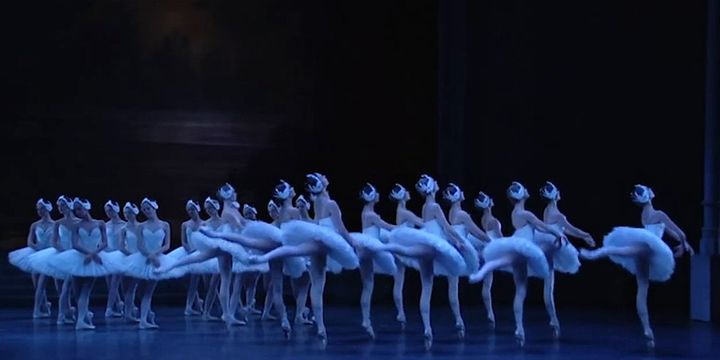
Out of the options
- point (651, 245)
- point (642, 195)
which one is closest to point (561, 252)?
point (642, 195)

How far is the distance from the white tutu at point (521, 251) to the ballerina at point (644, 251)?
16.8 inches

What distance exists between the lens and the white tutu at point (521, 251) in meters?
10.1

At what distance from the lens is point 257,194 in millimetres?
17719

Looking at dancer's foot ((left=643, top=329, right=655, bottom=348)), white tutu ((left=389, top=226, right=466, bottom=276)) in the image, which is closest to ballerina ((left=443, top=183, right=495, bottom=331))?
white tutu ((left=389, top=226, right=466, bottom=276))

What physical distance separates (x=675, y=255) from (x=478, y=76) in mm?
7599

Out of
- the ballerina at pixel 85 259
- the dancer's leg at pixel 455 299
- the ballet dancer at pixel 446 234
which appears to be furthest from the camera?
the ballerina at pixel 85 259

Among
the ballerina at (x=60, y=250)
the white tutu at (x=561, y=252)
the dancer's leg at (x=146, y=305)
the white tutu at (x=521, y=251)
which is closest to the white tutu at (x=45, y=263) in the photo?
the ballerina at (x=60, y=250)

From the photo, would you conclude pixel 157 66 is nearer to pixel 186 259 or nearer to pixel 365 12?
pixel 365 12

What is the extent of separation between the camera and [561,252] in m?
11.1

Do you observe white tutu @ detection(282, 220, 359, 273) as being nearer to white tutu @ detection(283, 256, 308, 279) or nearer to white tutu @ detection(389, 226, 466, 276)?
white tutu @ detection(389, 226, 466, 276)

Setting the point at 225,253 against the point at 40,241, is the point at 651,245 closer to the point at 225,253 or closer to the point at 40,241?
the point at 225,253

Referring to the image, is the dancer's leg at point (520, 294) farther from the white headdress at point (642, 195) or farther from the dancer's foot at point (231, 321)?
the dancer's foot at point (231, 321)

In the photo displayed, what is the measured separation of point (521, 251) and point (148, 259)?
167 inches

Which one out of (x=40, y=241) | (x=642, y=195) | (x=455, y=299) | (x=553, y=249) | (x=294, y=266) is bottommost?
(x=455, y=299)
